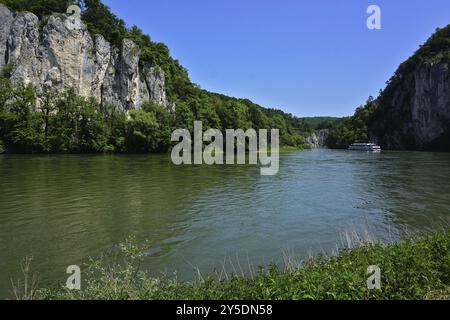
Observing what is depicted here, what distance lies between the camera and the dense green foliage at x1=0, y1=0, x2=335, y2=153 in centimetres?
8112

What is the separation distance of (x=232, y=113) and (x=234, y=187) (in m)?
100

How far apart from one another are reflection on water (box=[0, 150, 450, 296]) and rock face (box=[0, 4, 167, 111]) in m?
65.0

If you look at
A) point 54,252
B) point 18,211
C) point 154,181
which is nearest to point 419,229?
point 54,252

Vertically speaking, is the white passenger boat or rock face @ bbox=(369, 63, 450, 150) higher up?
rock face @ bbox=(369, 63, 450, 150)

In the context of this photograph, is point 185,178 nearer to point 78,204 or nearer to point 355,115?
point 78,204

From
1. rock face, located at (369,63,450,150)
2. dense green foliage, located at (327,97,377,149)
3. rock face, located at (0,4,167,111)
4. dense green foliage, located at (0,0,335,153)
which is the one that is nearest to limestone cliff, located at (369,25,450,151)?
rock face, located at (369,63,450,150)

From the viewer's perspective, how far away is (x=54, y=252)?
14.9 m

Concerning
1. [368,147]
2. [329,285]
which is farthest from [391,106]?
[329,285]

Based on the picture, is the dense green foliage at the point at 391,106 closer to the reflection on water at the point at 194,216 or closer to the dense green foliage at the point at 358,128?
the dense green foliage at the point at 358,128

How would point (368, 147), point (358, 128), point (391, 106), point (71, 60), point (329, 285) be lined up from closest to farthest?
point (329, 285), point (71, 60), point (368, 147), point (391, 106), point (358, 128)

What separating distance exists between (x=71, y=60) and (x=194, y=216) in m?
88.1

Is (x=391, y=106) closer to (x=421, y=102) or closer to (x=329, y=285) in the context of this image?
(x=421, y=102)

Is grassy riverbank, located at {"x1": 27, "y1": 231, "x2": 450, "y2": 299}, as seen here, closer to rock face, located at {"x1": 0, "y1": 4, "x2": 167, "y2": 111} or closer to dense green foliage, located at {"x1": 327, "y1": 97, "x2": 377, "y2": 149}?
rock face, located at {"x1": 0, "y1": 4, "x2": 167, "y2": 111}

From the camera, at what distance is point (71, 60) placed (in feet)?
323
